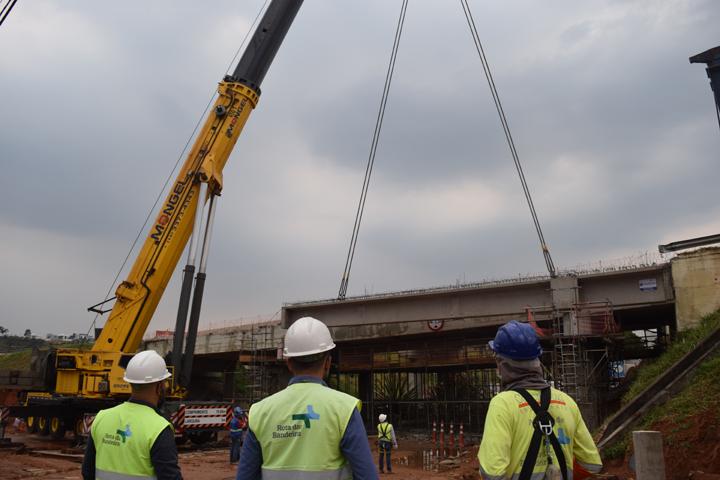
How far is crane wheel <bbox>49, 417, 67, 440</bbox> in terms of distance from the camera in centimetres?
1958

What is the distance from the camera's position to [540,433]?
2.80 m

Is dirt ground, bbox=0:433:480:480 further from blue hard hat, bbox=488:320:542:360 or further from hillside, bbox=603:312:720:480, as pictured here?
blue hard hat, bbox=488:320:542:360

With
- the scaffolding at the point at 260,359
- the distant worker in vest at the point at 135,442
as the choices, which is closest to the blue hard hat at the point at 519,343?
the distant worker in vest at the point at 135,442

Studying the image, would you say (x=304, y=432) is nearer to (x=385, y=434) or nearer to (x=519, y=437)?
(x=519, y=437)

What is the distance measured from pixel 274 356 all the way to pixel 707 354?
19882mm

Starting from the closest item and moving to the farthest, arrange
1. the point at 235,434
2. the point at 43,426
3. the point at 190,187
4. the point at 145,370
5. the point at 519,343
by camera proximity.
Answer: the point at 519,343, the point at 145,370, the point at 235,434, the point at 190,187, the point at 43,426

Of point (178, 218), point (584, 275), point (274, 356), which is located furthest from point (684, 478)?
point (274, 356)

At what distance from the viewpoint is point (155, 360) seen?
12.5 feet

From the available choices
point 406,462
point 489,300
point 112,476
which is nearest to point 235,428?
point 406,462

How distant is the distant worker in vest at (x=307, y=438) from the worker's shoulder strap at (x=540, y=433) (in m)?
0.76

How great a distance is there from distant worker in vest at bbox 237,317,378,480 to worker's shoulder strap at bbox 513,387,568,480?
2.49ft

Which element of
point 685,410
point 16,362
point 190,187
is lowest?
point 685,410

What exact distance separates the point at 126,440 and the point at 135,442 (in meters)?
0.06

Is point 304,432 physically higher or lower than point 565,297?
lower
